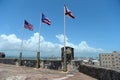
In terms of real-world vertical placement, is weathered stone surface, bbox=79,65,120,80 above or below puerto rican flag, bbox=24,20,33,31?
below

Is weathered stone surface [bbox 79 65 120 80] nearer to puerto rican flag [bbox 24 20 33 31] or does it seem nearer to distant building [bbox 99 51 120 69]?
puerto rican flag [bbox 24 20 33 31]

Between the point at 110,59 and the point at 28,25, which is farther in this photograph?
the point at 110,59

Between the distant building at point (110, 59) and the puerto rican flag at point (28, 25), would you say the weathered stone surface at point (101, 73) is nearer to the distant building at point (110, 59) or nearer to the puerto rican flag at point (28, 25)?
the puerto rican flag at point (28, 25)

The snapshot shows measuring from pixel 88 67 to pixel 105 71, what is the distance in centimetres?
360

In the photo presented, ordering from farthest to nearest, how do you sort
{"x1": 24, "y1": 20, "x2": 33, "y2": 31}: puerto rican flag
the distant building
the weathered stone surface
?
the distant building < {"x1": 24, "y1": 20, "x2": 33, "y2": 31}: puerto rican flag < the weathered stone surface

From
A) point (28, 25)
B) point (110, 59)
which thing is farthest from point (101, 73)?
point (110, 59)

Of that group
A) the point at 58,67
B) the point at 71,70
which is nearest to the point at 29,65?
the point at 58,67

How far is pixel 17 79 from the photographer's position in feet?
41.7

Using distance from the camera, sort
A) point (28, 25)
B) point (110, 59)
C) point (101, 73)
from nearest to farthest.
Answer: point (101, 73), point (28, 25), point (110, 59)

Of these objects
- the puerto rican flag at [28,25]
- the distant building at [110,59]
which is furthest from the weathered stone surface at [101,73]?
the distant building at [110,59]

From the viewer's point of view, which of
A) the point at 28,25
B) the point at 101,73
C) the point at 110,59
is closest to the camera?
the point at 101,73

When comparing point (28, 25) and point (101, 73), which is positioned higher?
point (28, 25)

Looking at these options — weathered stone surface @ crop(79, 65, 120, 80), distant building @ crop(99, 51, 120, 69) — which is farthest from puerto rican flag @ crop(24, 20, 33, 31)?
distant building @ crop(99, 51, 120, 69)

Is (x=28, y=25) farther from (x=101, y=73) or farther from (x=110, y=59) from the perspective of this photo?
(x=110, y=59)
